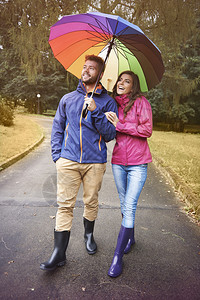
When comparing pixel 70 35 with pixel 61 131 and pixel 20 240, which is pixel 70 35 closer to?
pixel 61 131

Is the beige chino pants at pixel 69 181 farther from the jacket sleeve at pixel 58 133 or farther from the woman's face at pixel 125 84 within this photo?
the woman's face at pixel 125 84

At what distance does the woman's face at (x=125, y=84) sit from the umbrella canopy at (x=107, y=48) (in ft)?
0.62

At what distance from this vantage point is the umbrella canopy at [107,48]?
231 centimetres

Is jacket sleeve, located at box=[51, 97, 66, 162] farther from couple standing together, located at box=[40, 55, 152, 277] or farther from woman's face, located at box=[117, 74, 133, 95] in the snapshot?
woman's face, located at box=[117, 74, 133, 95]

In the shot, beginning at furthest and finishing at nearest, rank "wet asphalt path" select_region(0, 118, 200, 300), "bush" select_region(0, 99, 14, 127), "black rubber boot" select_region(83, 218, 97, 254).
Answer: "bush" select_region(0, 99, 14, 127) < "black rubber boot" select_region(83, 218, 97, 254) < "wet asphalt path" select_region(0, 118, 200, 300)

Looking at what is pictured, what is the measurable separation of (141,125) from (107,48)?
0.97 meters

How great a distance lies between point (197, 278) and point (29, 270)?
5.48 ft

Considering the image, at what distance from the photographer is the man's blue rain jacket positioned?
2238mm

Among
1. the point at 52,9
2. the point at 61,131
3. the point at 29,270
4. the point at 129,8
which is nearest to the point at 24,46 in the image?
the point at 52,9

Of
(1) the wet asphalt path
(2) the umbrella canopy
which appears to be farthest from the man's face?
(1) the wet asphalt path

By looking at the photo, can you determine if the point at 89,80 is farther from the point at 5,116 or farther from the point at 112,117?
the point at 5,116

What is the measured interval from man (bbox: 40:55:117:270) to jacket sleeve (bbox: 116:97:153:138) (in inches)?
4.6

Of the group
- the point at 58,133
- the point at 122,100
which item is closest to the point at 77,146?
the point at 58,133

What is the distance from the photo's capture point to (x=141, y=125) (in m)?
2.32
